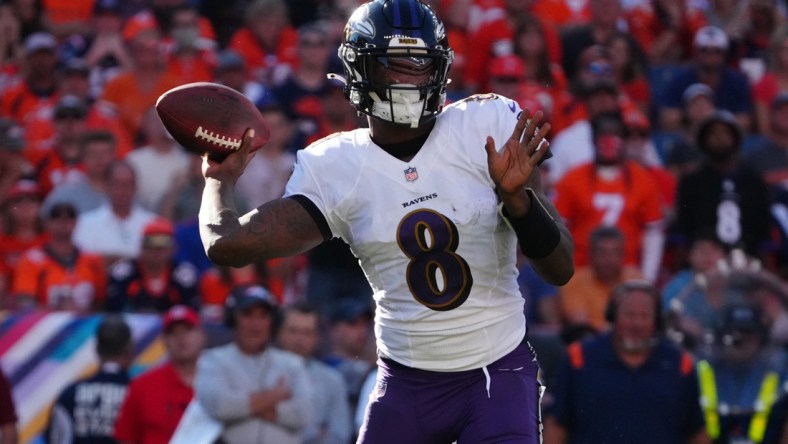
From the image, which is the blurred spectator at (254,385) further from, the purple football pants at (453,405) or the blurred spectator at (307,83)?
the purple football pants at (453,405)

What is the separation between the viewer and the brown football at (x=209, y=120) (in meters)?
4.64

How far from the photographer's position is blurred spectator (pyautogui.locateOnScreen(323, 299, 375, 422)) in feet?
27.1

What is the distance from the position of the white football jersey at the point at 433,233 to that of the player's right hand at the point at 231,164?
0.17 meters

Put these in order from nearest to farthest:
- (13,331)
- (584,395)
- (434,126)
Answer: (434,126) < (584,395) < (13,331)

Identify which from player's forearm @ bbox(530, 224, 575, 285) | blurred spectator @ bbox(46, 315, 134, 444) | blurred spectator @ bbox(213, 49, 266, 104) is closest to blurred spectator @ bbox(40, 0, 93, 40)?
blurred spectator @ bbox(213, 49, 266, 104)

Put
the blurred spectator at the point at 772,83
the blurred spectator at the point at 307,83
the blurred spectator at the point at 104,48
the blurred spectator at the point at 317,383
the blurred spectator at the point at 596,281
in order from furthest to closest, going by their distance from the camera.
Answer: the blurred spectator at the point at 104,48, the blurred spectator at the point at 772,83, the blurred spectator at the point at 307,83, the blurred spectator at the point at 596,281, the blurred spectator at the point at 317,383

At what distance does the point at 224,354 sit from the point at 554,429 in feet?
5.51

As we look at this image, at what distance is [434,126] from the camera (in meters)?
4.67

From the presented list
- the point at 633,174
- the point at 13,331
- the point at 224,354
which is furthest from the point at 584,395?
the point at 13,331

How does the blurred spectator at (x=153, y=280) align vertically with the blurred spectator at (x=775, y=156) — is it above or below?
below

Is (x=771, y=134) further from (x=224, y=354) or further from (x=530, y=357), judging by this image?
(x=530, y=357)

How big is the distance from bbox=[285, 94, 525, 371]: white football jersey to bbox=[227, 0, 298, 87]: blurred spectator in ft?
20.9

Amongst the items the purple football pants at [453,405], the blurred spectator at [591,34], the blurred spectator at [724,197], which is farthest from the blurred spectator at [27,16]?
the purple football pants at [453,405]

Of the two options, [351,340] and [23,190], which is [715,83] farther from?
[23,190]
